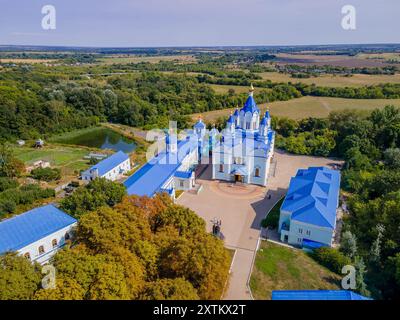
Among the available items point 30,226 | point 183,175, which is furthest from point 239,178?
point 30,226

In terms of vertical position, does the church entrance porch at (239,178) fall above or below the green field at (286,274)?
above

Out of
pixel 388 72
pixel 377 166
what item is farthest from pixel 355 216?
pixel 388 72

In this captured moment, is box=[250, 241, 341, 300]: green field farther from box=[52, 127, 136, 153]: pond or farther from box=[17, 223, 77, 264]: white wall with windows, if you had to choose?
box=[52, 127, 136, 153]: pond

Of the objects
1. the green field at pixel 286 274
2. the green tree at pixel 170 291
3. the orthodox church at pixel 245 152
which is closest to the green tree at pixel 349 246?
the green field at pixel 286 274

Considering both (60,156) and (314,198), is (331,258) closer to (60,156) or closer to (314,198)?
(314,198)

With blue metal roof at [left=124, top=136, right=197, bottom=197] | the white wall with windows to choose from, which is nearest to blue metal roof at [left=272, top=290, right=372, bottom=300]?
blue metal roof at [left=124, top=136, right=197, bottom=197]

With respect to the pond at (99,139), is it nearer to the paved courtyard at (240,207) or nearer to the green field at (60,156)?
the green field at (60,156)
